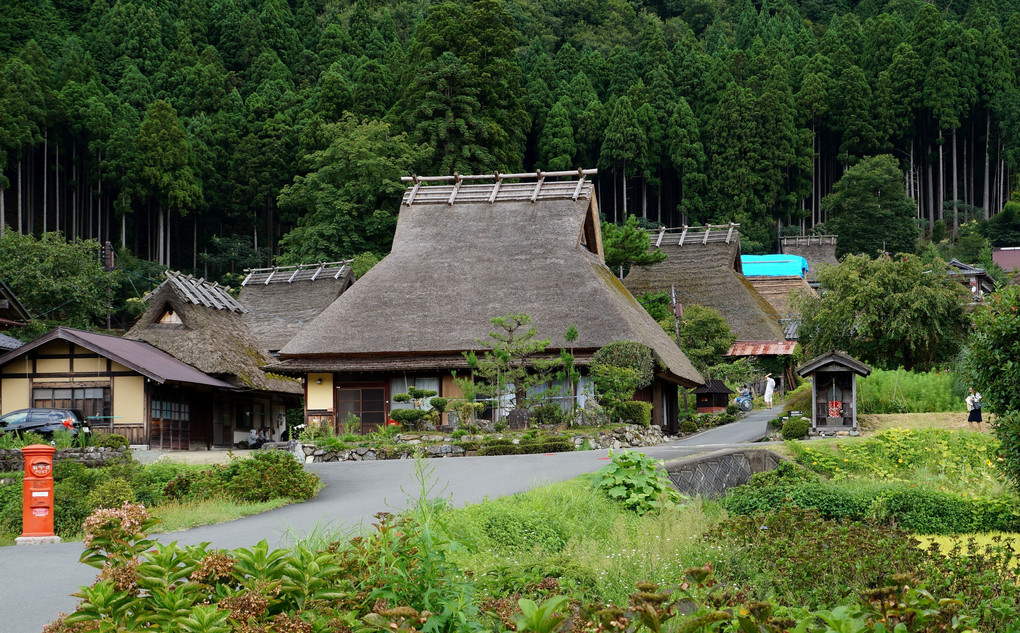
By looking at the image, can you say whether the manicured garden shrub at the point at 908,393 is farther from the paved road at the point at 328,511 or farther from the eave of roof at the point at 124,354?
the eave of roof at the point at 124,354

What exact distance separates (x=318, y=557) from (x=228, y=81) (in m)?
70.4

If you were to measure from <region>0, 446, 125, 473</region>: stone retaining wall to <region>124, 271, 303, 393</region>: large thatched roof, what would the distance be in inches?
396

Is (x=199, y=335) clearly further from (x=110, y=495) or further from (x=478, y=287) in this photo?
(x=110, y=495)

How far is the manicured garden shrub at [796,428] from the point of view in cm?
2445

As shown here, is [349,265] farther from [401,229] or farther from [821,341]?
[821,341]

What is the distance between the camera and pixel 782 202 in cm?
7588

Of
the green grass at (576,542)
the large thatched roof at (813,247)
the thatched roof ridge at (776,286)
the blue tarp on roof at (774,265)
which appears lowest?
the green grass at (576,542)

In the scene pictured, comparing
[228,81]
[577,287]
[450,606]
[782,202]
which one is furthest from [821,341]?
[228,81]

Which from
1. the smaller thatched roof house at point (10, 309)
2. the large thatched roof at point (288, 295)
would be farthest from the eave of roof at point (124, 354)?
the large thatched roof at point (288, 295)

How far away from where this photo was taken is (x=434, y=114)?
5728 centimetres

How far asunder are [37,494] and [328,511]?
356 centimetres

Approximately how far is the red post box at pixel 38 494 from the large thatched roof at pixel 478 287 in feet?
51.5

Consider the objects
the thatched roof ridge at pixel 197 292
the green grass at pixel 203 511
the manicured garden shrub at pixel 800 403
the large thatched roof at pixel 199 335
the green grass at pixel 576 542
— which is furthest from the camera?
the thatched roof ridge at pixel 197 292

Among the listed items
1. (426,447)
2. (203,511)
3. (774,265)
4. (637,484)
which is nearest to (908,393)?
(426,447)
